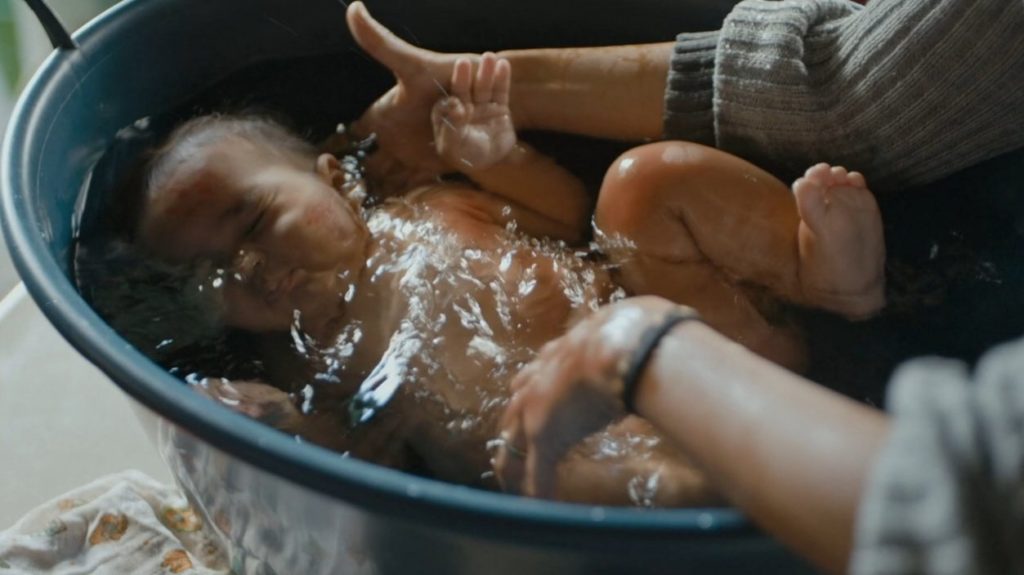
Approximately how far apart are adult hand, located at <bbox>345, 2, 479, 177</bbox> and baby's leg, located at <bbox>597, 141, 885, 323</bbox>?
21cm

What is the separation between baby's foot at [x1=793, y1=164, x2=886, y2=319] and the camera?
2.31 ft

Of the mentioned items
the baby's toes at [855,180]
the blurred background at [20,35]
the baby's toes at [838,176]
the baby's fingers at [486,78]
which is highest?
the blurred background at [20,35]

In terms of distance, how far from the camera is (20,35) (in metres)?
1.23

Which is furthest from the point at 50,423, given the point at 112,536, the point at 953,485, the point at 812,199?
the point at 953,485

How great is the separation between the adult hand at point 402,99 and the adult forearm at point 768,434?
1.55 ft

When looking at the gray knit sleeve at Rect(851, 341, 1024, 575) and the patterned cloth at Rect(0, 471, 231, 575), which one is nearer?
the gray knit sleeve at Rect(851, 341, 1024, 575)

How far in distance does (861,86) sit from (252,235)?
46cm

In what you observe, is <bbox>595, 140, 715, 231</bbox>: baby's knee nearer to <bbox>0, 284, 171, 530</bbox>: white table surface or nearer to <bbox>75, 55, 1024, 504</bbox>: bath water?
<bbox>75, 55, 1024, 504</bbox>: bath water

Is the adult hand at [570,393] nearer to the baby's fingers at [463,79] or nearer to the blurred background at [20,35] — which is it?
the baby's fingers at [463,79]

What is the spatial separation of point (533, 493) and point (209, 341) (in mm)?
355

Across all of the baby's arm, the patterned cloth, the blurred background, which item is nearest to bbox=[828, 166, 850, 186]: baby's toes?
the baby's arm

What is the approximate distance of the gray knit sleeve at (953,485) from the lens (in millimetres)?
323

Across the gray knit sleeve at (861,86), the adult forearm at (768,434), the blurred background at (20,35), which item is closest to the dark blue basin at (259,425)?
the adult forearm at (768,434)

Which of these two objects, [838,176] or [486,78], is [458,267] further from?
[838,176]
